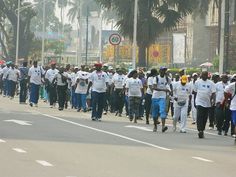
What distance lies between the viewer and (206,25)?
8400 cm

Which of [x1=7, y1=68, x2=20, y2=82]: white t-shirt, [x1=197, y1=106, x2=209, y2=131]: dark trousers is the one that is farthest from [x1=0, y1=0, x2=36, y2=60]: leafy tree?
[x1=197, y1=106, x2=209, y2=131]: dark trousers

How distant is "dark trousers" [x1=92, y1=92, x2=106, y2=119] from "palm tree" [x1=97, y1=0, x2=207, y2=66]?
22025 millimetres

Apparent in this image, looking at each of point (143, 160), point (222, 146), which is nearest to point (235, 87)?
point (222, 146)

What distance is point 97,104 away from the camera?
84.5 feet

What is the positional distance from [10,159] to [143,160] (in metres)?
2.45

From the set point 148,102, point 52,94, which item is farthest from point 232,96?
point 52,94

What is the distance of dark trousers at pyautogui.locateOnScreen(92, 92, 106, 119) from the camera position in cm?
2559

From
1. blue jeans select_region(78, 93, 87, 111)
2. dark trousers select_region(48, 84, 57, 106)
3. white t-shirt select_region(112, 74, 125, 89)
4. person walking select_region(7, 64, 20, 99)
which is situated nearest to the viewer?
white t-shirt select_region(112, 74, 125, 89)

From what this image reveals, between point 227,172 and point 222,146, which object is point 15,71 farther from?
point 227,172

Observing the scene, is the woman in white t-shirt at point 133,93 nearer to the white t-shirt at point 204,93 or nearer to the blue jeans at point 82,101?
the blue jeans at point 82,101

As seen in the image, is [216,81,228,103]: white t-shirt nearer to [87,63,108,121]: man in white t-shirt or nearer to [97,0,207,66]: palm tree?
[87,63,108,121]: man in white t-shirt

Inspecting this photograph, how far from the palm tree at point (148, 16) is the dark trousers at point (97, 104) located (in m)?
22.0

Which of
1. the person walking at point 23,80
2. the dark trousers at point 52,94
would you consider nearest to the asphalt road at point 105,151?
the dark trousers at point 52,94

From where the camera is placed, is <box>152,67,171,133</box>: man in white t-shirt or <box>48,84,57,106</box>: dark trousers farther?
<box>48,84,57,106</box>: dark trousers
